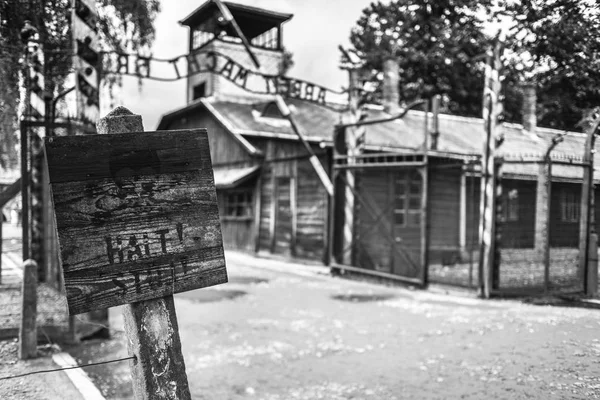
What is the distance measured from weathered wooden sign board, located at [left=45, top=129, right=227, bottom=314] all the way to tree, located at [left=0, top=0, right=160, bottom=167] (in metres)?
2.40

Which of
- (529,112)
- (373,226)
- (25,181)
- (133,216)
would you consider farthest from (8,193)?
(529,112)

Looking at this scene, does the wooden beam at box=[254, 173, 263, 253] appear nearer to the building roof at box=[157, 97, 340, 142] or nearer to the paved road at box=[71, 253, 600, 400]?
the building roof at box=[157, 97, 340, 142]

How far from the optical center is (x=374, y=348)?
6496mm

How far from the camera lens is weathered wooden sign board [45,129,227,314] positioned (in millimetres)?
2107

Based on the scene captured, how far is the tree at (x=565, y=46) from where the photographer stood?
2232 millimetres

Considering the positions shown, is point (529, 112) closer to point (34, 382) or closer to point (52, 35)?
point (52, 35)

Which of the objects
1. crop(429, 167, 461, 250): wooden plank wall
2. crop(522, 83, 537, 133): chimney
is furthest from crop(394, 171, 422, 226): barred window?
crop(522, 83, 537, 133): chimney

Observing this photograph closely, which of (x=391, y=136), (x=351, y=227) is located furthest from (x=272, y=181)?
(x=351, y=227)

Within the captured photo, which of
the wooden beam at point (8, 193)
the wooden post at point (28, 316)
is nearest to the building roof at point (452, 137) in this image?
the wooden beam at point (8, 193)

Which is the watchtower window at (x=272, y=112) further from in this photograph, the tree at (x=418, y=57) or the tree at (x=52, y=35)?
the tree at (x=52, y=35)

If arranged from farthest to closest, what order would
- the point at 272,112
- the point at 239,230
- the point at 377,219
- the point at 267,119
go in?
the point at 272,112, the point at 267,119, the point at 239,230, the point at 377,219

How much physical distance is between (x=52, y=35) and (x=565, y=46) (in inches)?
236

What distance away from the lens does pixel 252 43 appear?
78.6ft

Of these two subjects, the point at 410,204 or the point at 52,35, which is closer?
the point at 52,35
